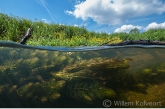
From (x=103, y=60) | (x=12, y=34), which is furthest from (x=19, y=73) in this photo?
(x=12, y=34)

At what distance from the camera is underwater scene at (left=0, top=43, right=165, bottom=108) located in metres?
3.83

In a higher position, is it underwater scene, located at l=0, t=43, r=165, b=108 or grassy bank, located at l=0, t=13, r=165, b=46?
grassy bank, located at l=0, t=13, r=165, b=46

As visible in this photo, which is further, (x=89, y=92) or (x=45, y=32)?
(x=45, y=32)

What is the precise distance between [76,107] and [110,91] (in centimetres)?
60

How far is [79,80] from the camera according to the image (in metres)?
3.88

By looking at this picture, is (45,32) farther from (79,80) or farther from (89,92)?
(89,92)

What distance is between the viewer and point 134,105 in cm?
383

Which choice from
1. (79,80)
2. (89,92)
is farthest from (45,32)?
(89,92)

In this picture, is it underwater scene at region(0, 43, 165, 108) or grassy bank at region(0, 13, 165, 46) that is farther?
grassy bank at region(0, 13, 165, 46)

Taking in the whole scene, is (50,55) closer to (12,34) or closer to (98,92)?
(98,92)

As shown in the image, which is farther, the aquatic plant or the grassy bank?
the grassy bank

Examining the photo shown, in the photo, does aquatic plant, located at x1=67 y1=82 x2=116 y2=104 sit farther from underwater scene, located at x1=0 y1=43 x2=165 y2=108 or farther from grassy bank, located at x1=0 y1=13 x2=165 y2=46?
grassy bank, located at x1=0 y1=13 x2=165 y2=46

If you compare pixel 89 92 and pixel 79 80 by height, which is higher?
pixel 79 80

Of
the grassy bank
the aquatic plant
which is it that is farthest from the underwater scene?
the grassy bank
